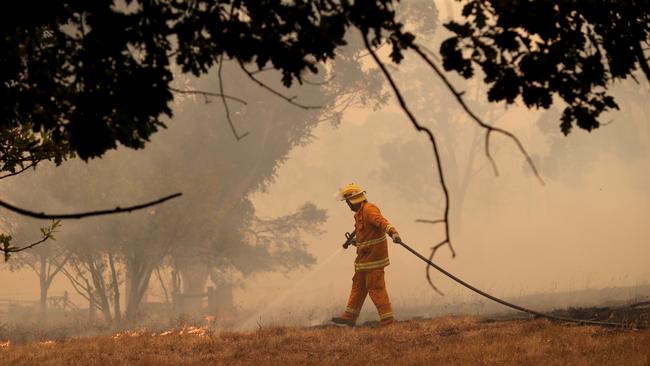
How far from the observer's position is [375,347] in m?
9.41

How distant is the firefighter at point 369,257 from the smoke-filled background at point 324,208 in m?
3.23

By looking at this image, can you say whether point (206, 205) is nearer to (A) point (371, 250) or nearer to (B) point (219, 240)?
(B) point (219, 240)

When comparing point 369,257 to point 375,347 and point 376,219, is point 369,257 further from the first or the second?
point 375,347

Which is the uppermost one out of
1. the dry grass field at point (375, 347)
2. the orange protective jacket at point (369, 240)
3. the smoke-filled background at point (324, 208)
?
the smoke-filled background at point (324, 208)

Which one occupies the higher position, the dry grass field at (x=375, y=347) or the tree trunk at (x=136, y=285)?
the tree trunk at (x=136, y=285)

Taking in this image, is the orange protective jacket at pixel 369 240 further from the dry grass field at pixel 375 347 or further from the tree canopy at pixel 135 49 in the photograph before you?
the tree canopy at pixel 135 49

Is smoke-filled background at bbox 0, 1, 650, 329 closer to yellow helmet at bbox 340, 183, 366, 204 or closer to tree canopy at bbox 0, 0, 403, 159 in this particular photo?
tree canopy at bbox 0, 0, 403, 159

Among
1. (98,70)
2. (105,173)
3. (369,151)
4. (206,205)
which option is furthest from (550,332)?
(369,151)

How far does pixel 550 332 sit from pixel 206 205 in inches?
532

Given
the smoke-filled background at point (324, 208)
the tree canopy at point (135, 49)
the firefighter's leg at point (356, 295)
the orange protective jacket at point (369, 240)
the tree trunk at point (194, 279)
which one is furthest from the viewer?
the tree trunk at point (194, 279)

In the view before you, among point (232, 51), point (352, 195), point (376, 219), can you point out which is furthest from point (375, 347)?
point (232, 51)


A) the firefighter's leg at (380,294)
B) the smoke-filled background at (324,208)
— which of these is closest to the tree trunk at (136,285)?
the smoke-filled background at (324,208)

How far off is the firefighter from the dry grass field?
0.50m

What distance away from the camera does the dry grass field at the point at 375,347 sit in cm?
793
